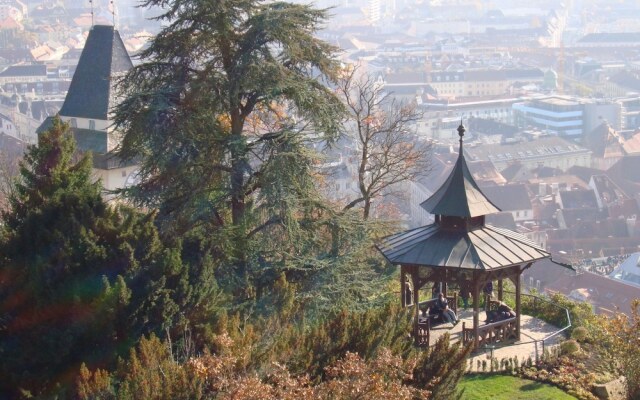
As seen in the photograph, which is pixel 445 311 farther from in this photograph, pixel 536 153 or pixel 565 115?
pixel 565 115

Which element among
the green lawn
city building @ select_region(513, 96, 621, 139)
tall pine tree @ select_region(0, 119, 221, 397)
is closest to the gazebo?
the green lawn

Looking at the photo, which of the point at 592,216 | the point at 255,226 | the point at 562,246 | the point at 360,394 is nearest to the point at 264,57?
the point at 255,226

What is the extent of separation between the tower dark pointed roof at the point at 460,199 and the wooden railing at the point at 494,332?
1.53 metres

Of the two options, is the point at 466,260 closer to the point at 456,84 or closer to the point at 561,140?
the point at 561,140

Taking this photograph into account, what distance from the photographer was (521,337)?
1402 centimetres

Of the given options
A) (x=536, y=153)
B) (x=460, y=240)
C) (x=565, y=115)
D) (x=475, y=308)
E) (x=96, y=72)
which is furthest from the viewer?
(x=565, y=115)

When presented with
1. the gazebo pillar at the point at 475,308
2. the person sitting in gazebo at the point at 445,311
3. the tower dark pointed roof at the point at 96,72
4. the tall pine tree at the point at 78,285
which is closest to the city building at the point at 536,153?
the tower dark pointed roof at the point at 96,72

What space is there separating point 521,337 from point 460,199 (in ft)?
7.29

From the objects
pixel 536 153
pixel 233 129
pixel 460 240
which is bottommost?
pixel 536 153

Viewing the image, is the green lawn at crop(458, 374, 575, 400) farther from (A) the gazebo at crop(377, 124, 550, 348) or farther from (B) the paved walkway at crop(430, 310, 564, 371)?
(A) the gazebo at crop(377, 124, 550, 348)

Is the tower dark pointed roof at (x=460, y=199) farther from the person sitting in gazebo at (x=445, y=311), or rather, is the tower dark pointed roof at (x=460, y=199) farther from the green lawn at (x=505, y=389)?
the green lawn at (x=505, y=389)

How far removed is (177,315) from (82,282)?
1.11m

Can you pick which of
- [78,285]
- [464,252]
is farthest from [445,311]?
[78,285]

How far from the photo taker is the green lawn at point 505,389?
11938mm
